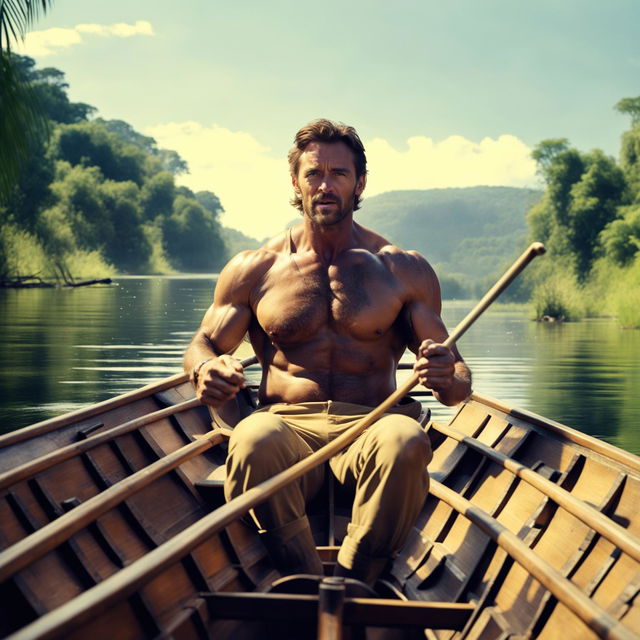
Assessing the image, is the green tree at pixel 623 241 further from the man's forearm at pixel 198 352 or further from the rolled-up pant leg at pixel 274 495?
the rolled-up pant leg at pixel 274 495

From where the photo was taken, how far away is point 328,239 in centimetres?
405

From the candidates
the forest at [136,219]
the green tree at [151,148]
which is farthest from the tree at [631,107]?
the green tree at [151,148]

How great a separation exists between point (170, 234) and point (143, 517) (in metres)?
91.4

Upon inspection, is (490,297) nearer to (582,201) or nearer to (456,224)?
(582,201)

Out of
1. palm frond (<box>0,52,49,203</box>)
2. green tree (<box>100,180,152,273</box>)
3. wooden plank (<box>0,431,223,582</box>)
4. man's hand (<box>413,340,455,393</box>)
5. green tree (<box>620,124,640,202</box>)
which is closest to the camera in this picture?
wooden plank (<box>0,431,223,582</box>)

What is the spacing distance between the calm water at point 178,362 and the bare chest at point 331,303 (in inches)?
252

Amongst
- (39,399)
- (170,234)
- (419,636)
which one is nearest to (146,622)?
(419,636)

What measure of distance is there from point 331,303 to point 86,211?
197 feet

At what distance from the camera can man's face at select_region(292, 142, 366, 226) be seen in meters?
3.92

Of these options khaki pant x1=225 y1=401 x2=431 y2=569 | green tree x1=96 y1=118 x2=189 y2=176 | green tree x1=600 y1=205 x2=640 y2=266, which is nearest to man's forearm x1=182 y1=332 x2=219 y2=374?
khaki pant x1=225 y1=401 x2=431 y2=569

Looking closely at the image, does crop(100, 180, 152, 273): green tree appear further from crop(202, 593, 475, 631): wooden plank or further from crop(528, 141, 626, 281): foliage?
crop(202, 593, 475, 631): wooden plank

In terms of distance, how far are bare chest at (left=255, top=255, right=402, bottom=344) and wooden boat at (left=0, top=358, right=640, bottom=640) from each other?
Result: 731mm

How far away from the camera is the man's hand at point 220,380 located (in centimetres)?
349

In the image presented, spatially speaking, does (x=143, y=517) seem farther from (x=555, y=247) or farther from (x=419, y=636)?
(x=555, y=247)
